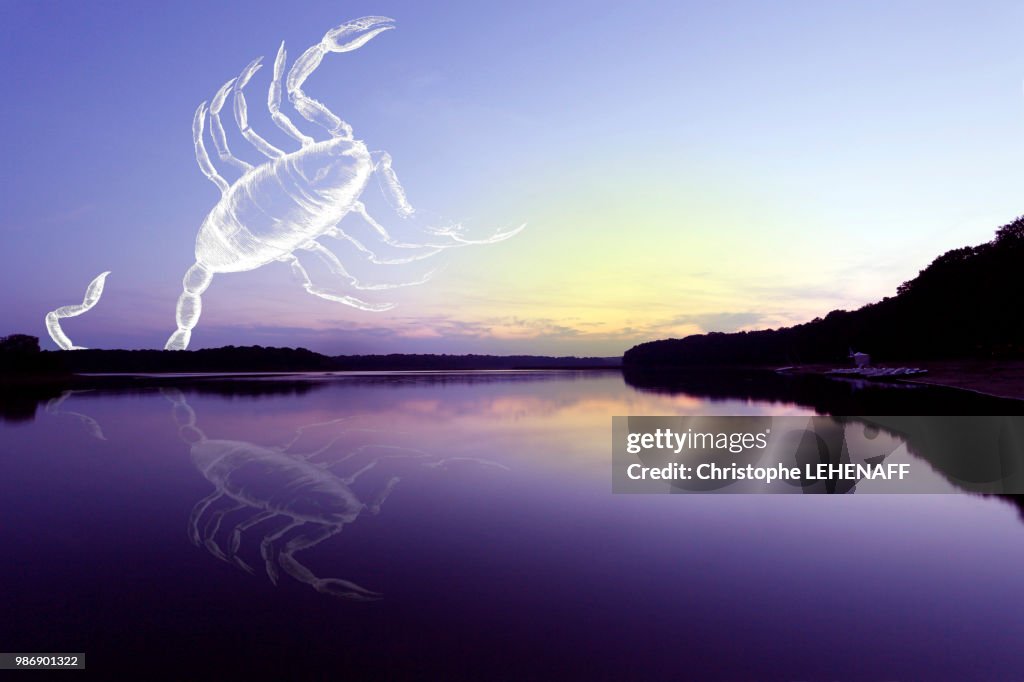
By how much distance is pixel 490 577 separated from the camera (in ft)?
28.7

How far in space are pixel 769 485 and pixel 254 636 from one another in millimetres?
13640

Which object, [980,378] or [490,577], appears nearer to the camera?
[490,577]

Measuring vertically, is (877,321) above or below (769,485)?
above

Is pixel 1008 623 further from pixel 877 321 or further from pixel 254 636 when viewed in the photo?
pixel 877 321

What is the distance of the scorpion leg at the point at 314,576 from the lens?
7.93 meters

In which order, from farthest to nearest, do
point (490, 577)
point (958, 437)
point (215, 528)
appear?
point (958, 437) < point (215, 528) < point (490, 577)

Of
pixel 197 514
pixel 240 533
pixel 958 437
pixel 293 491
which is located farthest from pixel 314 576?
Result: pixel 958 437

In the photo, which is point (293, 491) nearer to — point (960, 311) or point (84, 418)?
point (84, 418)

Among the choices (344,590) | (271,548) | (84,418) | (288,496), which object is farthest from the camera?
(84,418)

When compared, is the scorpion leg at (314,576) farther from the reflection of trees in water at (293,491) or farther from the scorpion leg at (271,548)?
the scorpion leg at (271,548)

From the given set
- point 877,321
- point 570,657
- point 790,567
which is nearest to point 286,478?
point 570,657

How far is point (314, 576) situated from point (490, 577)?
2.81 m

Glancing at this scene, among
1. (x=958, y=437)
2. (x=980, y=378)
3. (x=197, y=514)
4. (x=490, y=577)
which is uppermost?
(x=980, y=378)

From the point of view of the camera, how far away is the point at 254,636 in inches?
263
